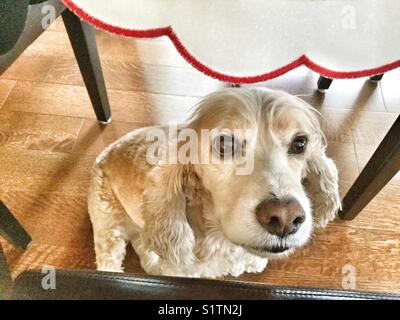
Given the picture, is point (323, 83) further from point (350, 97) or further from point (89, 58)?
point (89, 58)

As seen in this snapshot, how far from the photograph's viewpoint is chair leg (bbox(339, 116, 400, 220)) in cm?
97

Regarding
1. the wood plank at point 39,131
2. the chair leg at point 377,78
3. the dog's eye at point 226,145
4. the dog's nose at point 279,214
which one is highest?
Result: the dog's eye at point 226,145

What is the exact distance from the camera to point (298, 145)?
2.81 feet

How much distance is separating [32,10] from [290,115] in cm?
66

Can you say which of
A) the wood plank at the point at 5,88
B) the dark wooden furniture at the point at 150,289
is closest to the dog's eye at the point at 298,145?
the dark wooden furniture at the point at 150,289

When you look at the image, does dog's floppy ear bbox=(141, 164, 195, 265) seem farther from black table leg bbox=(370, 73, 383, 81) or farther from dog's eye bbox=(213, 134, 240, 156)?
black table leg bbox=(370, 73, 383, 81)

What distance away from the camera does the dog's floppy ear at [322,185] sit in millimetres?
1000

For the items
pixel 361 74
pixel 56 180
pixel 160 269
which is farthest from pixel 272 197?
pixel 56 180

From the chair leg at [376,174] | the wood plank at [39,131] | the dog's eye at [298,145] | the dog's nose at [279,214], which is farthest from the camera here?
the wood plank at [39,131]

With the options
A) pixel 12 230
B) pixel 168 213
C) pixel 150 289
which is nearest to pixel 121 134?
pixel 12 230

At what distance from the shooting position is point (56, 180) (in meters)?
1.41

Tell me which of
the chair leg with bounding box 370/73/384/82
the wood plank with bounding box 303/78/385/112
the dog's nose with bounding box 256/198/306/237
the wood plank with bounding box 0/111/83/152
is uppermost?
the dog's nose with bounding box 256/198/306/237

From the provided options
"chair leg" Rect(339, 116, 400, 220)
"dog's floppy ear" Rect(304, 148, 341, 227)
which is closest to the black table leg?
"chair leg" Rect(339, 116, 400, 220)

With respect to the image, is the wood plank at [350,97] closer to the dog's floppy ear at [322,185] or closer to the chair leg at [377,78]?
the chair leg at [377,78]
